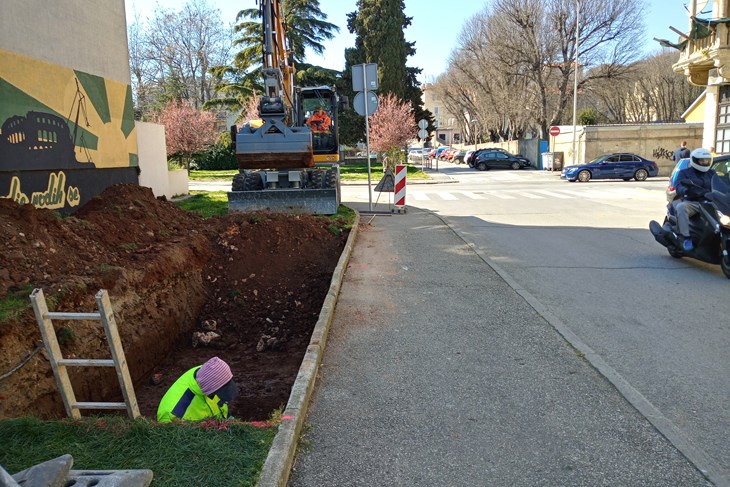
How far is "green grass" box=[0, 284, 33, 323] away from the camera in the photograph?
4.61 metres

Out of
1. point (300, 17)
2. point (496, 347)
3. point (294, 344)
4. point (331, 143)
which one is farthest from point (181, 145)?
point (496, 347)

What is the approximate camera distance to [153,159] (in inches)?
691

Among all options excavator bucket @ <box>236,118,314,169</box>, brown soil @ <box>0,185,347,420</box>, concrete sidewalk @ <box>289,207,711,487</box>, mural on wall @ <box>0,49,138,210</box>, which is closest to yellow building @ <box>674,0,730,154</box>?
excavator bucket @ <box>236,118,314,169</box>

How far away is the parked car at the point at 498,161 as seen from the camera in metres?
46.0

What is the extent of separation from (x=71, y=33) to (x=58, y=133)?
2326 mm

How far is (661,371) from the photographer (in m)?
4.77

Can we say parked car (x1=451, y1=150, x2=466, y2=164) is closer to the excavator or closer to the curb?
the excavator

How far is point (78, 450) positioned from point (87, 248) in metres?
3.97

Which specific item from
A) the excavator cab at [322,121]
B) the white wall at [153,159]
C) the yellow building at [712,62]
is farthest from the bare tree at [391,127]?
the excavator cab at [322,121]

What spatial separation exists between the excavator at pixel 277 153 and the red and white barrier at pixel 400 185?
1.88 m

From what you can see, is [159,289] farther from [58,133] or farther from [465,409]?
[58,133]

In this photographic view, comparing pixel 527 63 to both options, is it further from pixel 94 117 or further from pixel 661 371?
pixel 661 371

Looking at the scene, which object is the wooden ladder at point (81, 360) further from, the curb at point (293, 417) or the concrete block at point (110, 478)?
the curb at point (293, 417)

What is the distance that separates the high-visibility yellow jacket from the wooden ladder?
0.70 feet
